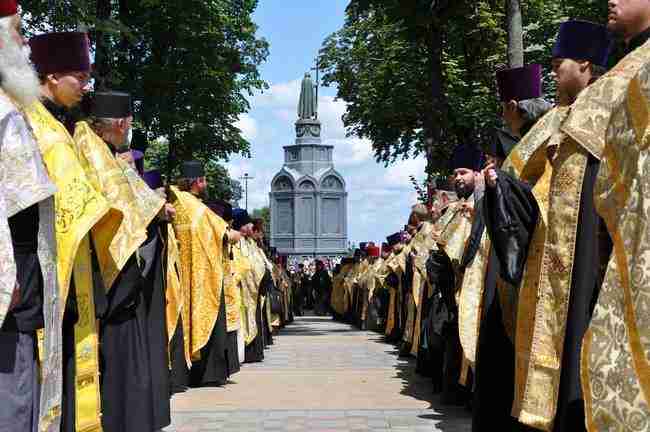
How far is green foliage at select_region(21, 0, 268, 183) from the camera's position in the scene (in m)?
24.2

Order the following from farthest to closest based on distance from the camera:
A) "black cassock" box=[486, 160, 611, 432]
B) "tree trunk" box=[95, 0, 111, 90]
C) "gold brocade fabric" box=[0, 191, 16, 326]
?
"tree trunk" box=[95, 0, 111, 90] < "black cassock" box=[486, 160, 611, 432] < "gold brocade fabric" box=[0, 191, 16, 326]

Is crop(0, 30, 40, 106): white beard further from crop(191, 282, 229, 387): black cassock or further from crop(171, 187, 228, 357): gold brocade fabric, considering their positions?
crop(191, 282, 229, 387): black cassock

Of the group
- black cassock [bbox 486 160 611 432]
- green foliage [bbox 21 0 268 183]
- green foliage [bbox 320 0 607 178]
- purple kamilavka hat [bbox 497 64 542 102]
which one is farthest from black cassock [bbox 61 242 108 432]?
green foliage [bbox 21 0 268 183]

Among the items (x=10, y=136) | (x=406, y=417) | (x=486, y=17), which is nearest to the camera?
(x=10, y=136)

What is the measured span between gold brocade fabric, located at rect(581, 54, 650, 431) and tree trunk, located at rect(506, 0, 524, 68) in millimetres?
11374

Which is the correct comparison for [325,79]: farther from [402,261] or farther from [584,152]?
[584,152]

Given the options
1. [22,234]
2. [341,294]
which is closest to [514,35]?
[22,234]

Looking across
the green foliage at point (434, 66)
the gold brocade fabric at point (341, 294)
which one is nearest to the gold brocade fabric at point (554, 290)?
the green foliage at point (434, 66)

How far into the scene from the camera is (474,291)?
805 centimetres

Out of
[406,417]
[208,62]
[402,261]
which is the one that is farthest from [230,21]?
[406,417]

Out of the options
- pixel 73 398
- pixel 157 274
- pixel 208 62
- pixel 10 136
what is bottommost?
pixel 73 398

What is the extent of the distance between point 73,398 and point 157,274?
7.38ft

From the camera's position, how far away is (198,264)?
1103 centimetres

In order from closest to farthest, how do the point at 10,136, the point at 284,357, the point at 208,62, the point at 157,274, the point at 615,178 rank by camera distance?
the point at 615,178 → the point at 10,136 → the point at 157,274 → the point at 284,357 → the point at 208,62
